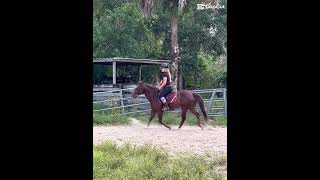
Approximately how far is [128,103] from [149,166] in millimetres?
4482

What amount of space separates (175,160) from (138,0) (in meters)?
7.68

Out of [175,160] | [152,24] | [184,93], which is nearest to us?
[175,160]

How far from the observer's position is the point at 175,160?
4.26 metres

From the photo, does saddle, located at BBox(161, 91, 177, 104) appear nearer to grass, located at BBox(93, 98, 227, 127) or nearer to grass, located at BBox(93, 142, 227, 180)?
grass, located at BBox(93, 98, 227, 127)

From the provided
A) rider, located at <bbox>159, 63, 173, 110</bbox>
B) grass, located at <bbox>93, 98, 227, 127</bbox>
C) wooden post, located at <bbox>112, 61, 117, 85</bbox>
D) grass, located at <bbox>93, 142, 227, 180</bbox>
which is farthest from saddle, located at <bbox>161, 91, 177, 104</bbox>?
grass, located at <bbox>93, 142, 227, 180</bbox>

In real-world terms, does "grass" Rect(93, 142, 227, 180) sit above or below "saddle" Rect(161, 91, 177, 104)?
below

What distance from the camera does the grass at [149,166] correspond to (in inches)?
145

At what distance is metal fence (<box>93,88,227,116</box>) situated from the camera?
807 centimetres

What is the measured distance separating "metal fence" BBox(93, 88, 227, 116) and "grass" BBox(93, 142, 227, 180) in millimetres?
3395

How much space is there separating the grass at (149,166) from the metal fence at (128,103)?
134 inches
